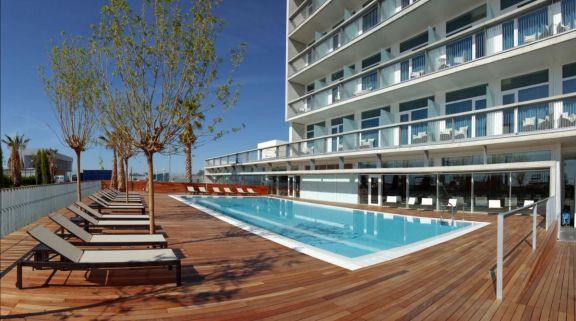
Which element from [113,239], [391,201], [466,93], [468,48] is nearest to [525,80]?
[466,93]

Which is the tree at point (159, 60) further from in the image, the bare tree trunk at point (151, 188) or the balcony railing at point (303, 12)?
the balcony railing at point (303, 12)

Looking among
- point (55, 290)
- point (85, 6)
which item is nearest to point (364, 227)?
point (55, 290)

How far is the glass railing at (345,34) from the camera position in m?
18.9

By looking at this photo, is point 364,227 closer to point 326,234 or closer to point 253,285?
point 326,234

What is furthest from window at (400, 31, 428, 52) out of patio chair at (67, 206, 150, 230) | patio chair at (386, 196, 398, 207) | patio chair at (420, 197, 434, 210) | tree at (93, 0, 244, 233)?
patio chair at (67, 206, 150, 230)

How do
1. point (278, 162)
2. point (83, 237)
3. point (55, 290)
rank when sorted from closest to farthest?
point (55, 290) → point (83, 237) → point (278, 162)

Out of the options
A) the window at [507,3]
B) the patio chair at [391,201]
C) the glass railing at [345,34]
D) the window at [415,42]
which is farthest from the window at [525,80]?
the patio chair at [391,201]

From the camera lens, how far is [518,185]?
578 inches

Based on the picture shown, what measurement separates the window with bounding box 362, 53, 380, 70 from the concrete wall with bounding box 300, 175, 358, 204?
26.4 ft

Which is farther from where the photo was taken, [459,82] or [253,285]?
[459,82]

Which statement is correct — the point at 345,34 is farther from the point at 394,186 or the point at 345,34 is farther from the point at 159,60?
the point at 159,60

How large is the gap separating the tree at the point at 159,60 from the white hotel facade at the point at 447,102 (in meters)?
10.4

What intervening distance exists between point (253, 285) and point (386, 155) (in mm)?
15827

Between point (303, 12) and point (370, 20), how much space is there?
10382 mm
